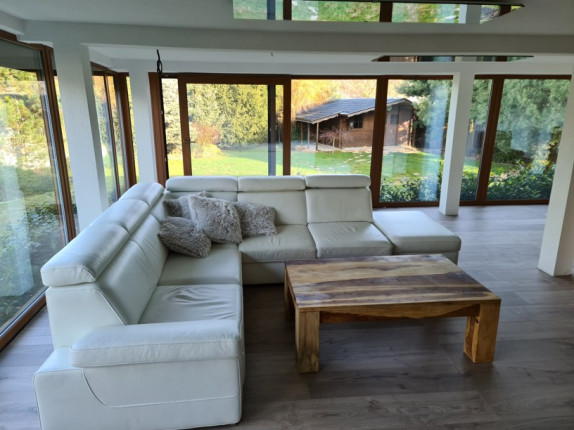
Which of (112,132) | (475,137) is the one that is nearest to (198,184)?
(112,132)

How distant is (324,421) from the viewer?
202cm

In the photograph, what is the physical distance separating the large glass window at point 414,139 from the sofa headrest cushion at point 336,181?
2.11 meters

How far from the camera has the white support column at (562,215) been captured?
348 cm

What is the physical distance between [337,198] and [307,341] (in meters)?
2.02

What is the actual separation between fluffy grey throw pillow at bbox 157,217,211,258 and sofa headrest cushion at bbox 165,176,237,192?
770mm

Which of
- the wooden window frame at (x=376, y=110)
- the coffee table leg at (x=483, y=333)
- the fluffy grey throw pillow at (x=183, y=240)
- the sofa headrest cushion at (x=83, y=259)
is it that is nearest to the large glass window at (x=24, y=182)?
the sofa headrest cushion at (x=83, y=259)

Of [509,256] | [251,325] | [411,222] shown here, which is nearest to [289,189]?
[411,222]

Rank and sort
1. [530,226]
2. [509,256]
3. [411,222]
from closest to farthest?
[411,222], [509,256], [530,226]

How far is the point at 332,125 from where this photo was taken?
19.2ft

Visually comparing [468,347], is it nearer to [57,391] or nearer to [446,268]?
[446,268]

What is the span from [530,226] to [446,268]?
3.30 m

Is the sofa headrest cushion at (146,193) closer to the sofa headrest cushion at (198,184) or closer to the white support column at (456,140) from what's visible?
the sofa headrest cushion at (198,184)

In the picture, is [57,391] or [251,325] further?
[251,325]

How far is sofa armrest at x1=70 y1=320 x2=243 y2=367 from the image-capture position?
1.77 meters
